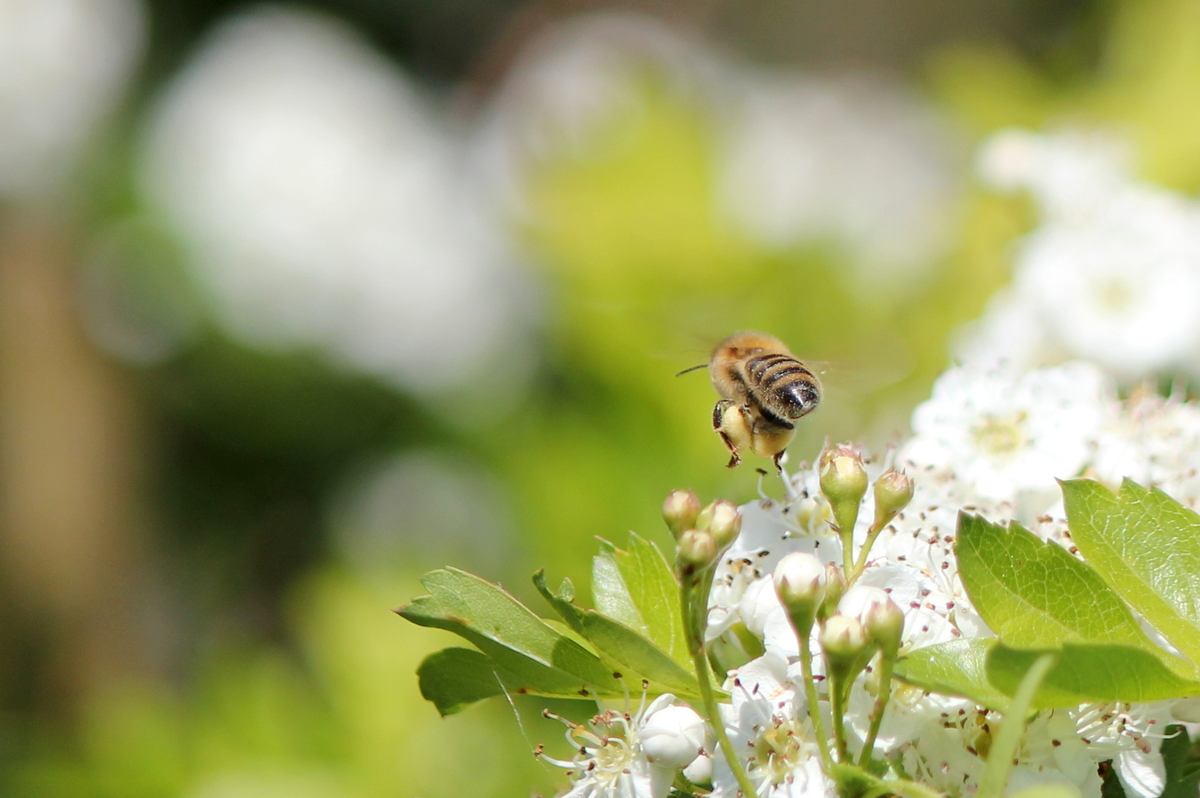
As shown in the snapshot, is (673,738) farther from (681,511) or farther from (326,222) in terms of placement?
(326,222)

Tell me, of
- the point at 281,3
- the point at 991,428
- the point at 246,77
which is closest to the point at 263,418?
the point at 246,77

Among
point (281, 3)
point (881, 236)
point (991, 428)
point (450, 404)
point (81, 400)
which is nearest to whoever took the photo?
point (991, 428)

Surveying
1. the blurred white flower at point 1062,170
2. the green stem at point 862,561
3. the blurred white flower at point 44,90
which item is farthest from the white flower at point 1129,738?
the blurred white flower at point 44,90

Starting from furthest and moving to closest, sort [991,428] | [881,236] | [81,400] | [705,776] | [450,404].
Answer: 1. [81,400]
2. [450,404]
3. [881,236]
4. [991,428]
5. [705,776]

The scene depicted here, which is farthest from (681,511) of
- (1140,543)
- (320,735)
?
(320,735)

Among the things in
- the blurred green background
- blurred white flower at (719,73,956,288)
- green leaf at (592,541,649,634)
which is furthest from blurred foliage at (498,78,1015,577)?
green leaf at (592,541,649,634)

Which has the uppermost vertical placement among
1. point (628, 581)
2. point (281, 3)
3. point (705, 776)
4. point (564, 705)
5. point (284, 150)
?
point (281, 3)

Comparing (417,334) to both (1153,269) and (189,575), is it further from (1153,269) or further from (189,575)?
(1153,269)
